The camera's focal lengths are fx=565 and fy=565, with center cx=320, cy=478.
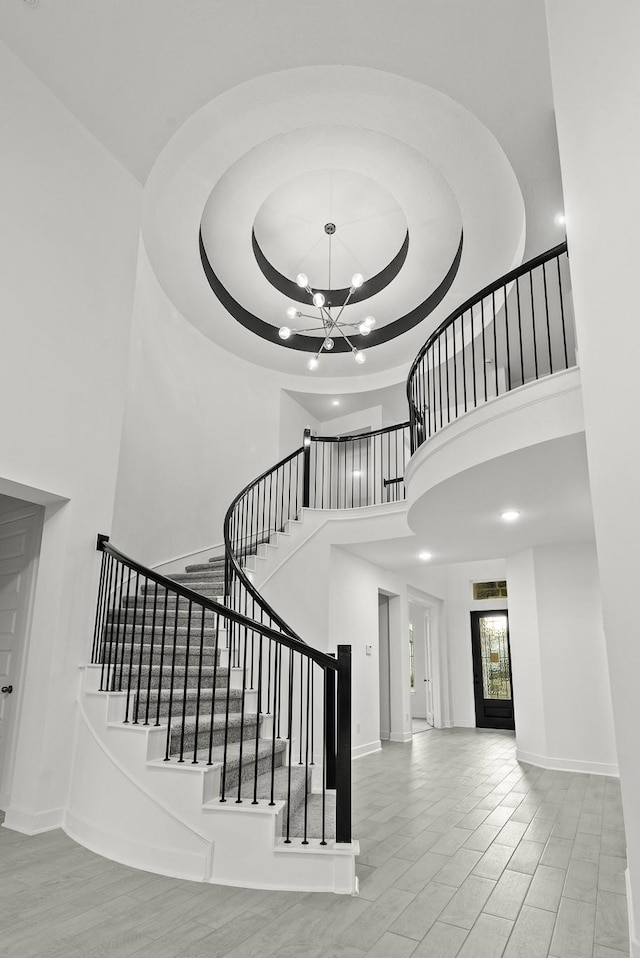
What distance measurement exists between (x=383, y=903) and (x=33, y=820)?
2.50 m

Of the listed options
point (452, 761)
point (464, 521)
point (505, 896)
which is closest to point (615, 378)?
point (505, 896)

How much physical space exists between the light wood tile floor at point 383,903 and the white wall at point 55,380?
79cm

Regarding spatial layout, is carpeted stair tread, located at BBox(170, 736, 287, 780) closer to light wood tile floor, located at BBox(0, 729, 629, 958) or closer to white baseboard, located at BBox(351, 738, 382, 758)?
light wood tile floor, located at BBox(0, 729, 629, 958)

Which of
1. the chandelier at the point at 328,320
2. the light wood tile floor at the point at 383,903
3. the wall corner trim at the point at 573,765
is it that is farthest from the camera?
the chandelier at the point at 328,320

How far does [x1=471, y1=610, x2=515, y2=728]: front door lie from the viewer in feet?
35.0

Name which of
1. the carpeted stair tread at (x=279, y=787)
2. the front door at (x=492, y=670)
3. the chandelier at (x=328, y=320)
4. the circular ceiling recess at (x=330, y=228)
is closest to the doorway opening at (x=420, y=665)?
the front door at (x=492, y=670)

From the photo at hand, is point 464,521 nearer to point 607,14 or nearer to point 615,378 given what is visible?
point 615,378

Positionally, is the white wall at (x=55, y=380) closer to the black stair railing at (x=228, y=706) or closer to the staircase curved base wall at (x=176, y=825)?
the black stair railing at (x=228, y=706)

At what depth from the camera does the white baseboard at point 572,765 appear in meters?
6.59

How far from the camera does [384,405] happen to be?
35.9 feet

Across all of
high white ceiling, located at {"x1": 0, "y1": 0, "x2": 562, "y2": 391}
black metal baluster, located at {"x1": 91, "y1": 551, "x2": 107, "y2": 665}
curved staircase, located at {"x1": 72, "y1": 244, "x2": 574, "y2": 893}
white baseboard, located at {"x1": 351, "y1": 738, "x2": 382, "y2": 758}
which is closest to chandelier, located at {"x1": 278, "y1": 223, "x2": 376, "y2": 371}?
high white ceiling, located at {"x1": 0, "y1": 0, "x2": 562, "y2": 391}

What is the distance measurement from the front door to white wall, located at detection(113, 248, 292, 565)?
5.42 m

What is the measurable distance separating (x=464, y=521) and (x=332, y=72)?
4650mm

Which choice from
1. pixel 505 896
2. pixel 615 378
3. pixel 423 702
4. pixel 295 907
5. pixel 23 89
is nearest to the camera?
pixel 615 378
